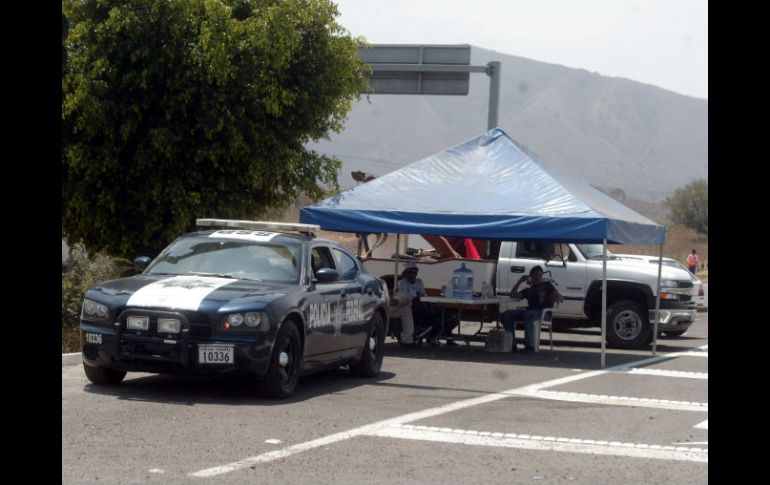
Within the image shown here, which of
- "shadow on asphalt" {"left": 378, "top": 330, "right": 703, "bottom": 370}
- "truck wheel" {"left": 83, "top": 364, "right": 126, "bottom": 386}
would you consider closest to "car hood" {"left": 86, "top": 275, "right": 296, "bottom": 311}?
"truck wheel" {"left": 83, "top": 364, "right": 126, "bottom": 386}

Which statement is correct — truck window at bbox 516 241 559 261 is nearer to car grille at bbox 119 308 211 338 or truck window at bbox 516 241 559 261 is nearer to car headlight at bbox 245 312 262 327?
car headlight at bbox 245 312 262 327

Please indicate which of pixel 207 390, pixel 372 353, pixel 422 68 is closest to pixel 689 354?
pixel 372 353

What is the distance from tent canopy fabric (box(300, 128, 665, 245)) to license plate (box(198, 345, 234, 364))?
20.1 feet

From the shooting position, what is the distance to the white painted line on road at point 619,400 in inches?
456

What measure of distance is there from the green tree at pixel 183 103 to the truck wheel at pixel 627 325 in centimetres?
611

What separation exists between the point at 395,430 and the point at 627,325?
1078 centimetres

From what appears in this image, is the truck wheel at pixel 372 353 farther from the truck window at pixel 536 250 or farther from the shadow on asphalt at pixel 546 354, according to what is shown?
the truck window at pixel 536 250

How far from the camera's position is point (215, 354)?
10.2 metres

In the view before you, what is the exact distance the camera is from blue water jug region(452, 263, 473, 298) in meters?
17.8

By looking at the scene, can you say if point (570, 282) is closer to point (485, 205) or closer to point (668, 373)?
point (485, 205)

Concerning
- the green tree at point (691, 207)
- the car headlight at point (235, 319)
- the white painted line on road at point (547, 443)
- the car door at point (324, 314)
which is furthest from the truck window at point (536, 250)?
the green tree at point (691, 207)
